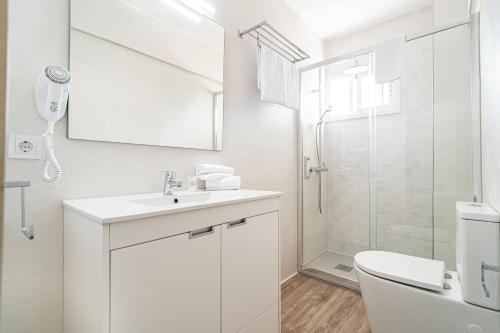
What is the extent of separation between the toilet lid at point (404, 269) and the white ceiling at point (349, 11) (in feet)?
7.30

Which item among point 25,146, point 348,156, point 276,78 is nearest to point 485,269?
point 348,156

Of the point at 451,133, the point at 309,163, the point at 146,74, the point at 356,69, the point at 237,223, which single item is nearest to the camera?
the point at 237,223

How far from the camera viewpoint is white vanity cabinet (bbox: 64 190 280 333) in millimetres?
741

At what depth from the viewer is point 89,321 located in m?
0.79

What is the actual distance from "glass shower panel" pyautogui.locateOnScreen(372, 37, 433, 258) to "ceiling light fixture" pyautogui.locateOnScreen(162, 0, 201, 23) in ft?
5.09

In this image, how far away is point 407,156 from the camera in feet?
6.57

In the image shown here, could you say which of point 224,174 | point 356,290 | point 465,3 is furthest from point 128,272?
point 465,3

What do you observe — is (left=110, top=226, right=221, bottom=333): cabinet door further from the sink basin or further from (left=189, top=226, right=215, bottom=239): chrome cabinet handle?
the sink basin

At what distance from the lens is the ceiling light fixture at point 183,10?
4.48ft

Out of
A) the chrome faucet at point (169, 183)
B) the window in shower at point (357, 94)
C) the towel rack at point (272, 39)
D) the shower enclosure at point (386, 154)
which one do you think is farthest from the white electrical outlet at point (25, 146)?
the window in shower at point (357, 94)

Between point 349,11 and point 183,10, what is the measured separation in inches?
70.2

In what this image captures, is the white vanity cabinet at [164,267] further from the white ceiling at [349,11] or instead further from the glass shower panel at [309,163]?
the white ceiling at [349,11]

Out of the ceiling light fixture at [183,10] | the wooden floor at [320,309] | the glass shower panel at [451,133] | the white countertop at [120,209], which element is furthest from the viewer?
the glass shower panel at [451,133]

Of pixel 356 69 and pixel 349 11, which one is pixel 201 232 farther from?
pixel 349 11
